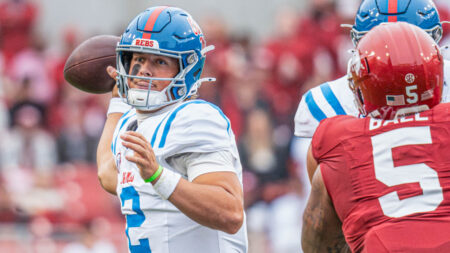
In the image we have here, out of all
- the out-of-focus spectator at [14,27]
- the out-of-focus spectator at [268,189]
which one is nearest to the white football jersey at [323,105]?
the out-of-focus spectator at [268,189]

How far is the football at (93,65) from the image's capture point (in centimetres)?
409

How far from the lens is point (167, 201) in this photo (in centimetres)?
331

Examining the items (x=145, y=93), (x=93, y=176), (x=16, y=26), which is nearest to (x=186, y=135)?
(x=145, y=93)

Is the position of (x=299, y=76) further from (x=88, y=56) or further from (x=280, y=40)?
(x=88, y=56)

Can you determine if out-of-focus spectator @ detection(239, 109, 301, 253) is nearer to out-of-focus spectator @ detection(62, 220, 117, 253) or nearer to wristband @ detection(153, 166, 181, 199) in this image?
out-of-focus spectator @ detection(62, 220, 117, 253)

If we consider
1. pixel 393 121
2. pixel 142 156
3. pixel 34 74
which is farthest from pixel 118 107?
pixel 34 74

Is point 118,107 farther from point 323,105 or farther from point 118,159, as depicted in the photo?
point 323,105

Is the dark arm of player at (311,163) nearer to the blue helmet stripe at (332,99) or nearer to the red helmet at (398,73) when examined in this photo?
the red helmet at (398,73)

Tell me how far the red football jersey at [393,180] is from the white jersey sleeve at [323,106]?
92cm

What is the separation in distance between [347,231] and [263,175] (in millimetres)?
6237

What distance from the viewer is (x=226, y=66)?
1056cm

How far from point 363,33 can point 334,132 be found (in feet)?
3.10

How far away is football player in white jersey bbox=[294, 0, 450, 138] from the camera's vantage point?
3.55 meters

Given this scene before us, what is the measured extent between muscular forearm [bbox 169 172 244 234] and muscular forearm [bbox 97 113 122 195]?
0.77 metres
